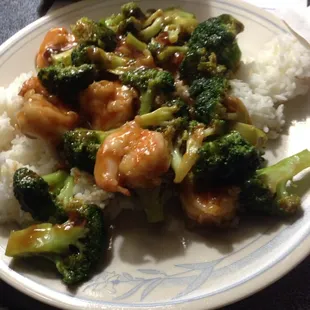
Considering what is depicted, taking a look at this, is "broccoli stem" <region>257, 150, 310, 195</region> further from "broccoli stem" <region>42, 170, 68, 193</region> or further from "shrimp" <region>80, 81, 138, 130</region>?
"broccoli stem" <region>42, 170, 68, 193</region>

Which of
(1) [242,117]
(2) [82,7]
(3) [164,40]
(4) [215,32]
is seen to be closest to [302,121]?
(1) [242,117]

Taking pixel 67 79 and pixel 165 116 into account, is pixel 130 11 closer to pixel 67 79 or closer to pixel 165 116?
pixel 67 79

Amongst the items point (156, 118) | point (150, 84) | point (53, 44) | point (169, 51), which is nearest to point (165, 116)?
point (156, 118)

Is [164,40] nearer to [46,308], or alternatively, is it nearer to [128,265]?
[128,265]

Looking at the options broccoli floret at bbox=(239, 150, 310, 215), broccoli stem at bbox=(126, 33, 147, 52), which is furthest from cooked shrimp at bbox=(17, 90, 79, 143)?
broccoli floret at bbox=(239, 150, 310, 215)

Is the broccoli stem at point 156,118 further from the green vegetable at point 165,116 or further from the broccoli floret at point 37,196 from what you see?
the broccoli floret at point 37,196
